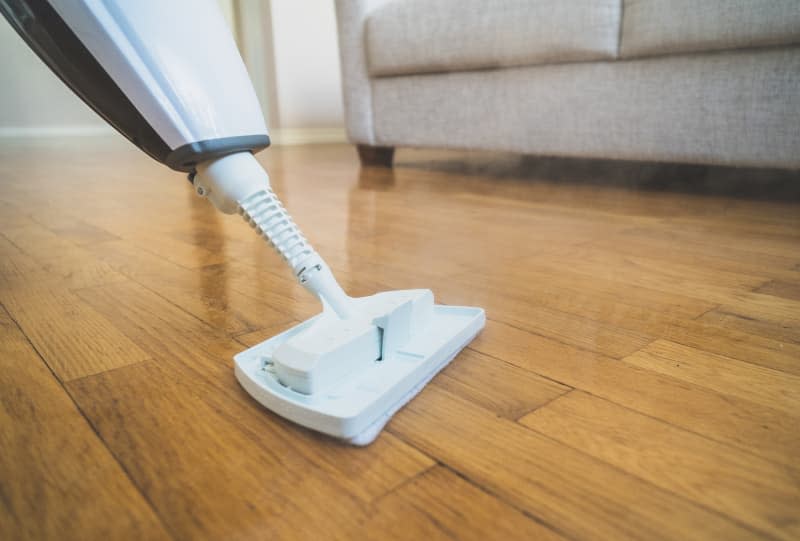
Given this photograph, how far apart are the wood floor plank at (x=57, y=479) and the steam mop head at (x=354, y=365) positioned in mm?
100

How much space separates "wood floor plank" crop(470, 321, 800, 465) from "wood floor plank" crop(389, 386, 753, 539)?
3.1 inches

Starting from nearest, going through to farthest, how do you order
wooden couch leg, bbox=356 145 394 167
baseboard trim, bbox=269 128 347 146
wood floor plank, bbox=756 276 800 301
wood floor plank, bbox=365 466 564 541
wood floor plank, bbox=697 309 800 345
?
1. wood floor plank, bbox=365 466 564 541
2. wood floor plank, bbox=697 309 800 345
3. wood floor plank, bbox=756 276 800 301
4. wooden couch leg, bbox=356 145 394 167
5. baseboard trim, bbox=269 128 347 146

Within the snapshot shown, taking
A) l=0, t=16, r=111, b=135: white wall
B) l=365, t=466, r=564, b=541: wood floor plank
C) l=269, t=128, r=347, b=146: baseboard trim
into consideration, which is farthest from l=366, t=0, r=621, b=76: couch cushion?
l=0, t=16, r=111, b=135: white wall

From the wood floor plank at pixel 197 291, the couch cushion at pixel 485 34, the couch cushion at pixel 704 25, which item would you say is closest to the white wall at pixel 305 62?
the couch cushion at pixel 485 34

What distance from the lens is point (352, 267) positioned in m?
0.76

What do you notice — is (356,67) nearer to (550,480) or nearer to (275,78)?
(275,78)

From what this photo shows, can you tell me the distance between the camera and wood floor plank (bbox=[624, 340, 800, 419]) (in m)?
0.42

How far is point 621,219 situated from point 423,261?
1.44ft

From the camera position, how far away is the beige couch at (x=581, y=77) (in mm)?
1136

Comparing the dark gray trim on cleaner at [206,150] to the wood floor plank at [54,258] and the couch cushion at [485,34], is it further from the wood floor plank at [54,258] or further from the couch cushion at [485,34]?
the couch cushion at [485,34]

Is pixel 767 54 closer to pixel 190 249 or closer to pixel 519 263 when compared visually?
pixel 519 263

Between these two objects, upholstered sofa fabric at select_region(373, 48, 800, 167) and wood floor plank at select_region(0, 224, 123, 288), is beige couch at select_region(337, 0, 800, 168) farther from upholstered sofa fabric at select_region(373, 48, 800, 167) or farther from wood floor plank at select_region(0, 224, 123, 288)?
wood floor plank at select_region(0, 224, 123, 288)

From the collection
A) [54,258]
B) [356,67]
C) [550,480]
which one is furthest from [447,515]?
[356,67]

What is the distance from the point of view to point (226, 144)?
0.37m
